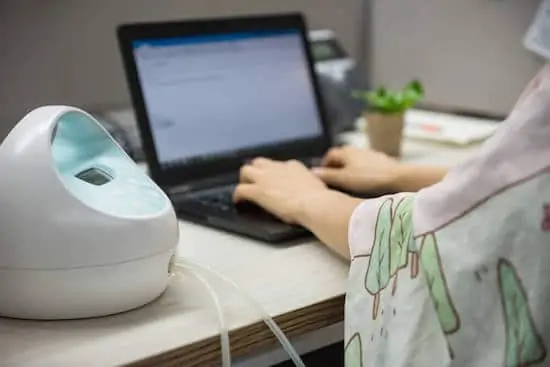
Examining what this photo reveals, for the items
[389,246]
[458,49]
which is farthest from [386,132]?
[389,246]

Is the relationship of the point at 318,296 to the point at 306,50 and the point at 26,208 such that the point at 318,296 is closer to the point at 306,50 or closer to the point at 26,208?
the point at 26,208

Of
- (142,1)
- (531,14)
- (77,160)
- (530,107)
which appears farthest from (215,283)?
(531,14)

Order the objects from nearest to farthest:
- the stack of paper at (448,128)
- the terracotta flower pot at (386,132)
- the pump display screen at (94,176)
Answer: the pump display screen at (94,176), the terracotta flower pot at (386,132), the stack of paper at (448,128)

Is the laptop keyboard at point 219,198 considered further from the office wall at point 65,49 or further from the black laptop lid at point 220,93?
the office wall at point 65,49

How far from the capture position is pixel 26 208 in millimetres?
631

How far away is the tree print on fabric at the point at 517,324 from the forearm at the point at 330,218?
0.19 meters

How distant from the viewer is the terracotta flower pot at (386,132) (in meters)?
1.19

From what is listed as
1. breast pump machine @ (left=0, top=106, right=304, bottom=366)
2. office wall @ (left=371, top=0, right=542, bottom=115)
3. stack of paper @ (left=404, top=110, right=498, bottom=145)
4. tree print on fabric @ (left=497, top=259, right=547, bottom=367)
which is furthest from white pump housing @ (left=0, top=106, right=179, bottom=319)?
office wall @ (left=371, top=0, right=542, bottom=115)

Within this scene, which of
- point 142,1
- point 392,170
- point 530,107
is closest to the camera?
point 530,107

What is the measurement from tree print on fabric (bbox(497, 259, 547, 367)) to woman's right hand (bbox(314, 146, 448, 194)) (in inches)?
14.6

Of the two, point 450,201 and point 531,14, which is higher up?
point 450,201

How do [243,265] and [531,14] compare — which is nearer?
[243,265]

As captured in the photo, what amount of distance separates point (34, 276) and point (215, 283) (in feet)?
0.51

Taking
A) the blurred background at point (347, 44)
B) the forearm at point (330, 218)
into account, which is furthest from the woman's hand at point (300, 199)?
the blurred background at point (347, 44)
